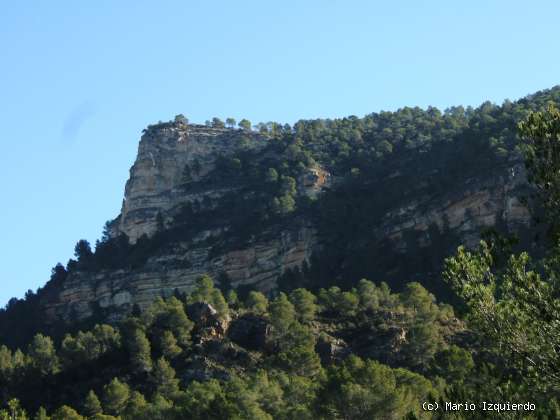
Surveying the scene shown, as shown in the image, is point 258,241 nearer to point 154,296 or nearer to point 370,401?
point 154,296

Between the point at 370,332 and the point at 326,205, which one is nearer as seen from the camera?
the point at 370,332

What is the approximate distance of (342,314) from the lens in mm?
82375

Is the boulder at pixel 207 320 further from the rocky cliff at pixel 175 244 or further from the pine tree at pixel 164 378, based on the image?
the rocky cliff at pixel 175 244

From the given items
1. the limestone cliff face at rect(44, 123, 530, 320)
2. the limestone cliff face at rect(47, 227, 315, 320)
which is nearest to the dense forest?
the limestone cliff face at rect(44, 123, 530, 320)

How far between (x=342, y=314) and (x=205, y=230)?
4637 cm

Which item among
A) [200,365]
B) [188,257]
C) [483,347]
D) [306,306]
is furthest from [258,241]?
[483,347]

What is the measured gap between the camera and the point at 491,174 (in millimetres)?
106812

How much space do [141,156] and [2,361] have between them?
66.7 metres

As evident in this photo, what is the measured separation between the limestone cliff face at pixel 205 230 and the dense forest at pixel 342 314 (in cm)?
→ 188

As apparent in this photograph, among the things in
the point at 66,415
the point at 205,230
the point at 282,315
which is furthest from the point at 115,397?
the point at 205,230

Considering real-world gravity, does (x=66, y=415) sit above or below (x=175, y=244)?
below

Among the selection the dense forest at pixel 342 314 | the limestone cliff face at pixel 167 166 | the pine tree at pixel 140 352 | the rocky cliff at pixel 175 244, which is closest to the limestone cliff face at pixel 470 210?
the dense forest at pixel 342 314

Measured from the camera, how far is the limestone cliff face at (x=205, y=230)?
10562 centimetres

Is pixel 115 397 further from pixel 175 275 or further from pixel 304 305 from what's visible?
pixel 175 275
